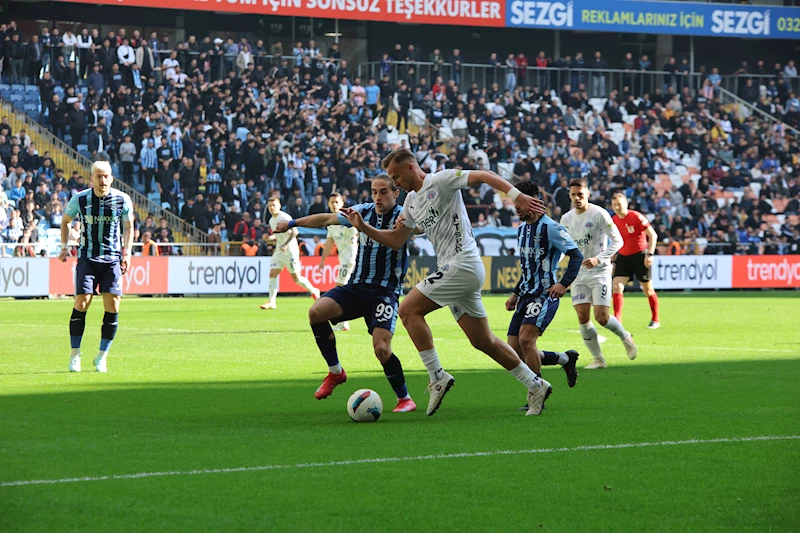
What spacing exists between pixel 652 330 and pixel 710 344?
2.78m

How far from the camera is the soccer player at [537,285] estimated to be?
10602mm

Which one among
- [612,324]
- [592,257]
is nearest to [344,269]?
[612,324]

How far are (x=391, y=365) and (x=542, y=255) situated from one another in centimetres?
193

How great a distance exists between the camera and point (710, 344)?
17422 mm

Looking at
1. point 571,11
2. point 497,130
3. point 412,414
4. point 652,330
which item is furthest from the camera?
point 571,11

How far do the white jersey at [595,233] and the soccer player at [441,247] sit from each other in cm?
486

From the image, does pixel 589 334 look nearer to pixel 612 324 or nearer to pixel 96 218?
pixel 612 324

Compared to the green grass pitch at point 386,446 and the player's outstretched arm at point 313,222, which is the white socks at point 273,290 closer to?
the green grass pitch at point 386,446

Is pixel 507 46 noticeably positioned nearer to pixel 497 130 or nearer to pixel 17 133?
pixel 497 130

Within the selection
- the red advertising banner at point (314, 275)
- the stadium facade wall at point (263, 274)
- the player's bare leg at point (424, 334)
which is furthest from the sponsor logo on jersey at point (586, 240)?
the red advertising banner at point (314, 275)

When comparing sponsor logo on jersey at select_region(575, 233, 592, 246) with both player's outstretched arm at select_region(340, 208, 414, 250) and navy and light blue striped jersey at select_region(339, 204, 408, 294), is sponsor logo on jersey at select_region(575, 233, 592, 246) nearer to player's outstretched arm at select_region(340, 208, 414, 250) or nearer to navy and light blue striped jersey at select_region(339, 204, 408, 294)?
navy and light blue striped jersey at select_region(339, 204, 408, 294)

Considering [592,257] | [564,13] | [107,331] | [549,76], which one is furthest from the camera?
[564,13]

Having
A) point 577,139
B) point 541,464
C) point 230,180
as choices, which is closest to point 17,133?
point 230,180

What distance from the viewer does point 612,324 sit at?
14.3 metres
